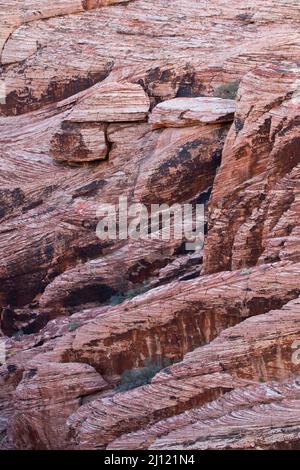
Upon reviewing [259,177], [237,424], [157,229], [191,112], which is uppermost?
[191,112]

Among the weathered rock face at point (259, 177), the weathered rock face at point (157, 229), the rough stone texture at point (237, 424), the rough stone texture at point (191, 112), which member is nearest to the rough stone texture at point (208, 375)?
the weathered rock face at point (157, 229)

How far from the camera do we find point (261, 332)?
2212 centimetres

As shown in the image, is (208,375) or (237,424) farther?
(208,375)

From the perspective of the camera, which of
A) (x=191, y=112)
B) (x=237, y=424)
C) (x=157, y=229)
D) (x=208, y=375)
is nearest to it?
(x=237, y=424)

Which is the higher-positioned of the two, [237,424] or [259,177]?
[259,177]

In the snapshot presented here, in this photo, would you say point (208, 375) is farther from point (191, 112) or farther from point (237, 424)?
point (191, 112)

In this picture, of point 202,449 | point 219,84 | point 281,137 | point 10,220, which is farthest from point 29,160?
point 202,449

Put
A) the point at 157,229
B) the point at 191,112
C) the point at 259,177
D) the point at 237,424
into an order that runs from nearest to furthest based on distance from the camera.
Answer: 1. the point at 237,424
2. the point at 259,177
3. the point at 157,229
4. the point at 191,112

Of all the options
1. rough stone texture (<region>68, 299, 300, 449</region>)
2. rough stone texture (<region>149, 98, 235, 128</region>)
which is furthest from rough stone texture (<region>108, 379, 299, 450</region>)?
rough stone texture (<region>149, 98, 235, 128</region>)

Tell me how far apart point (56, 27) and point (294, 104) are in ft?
23.5

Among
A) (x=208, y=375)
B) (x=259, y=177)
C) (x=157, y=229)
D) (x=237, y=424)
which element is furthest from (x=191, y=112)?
(x=237, y=424)

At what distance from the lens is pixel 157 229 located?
2559 centimetres

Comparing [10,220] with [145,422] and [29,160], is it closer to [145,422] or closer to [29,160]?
[29,160]
